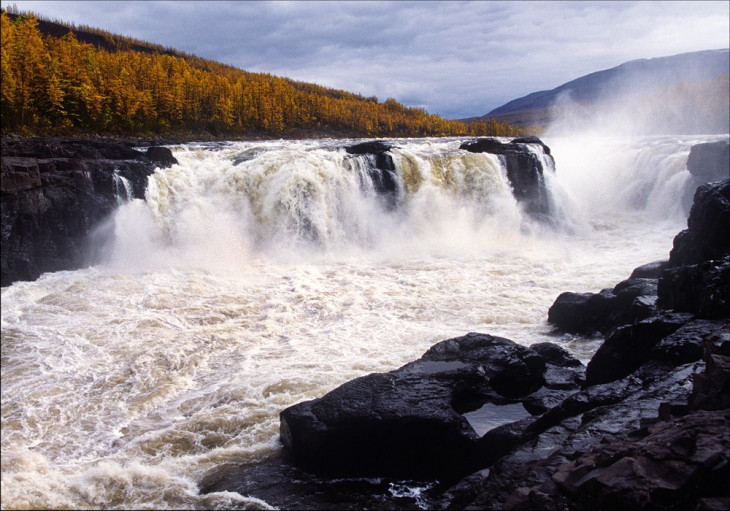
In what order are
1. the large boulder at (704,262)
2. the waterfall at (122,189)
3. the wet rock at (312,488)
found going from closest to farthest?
the wet rock at (312,488)
the large boulder at (704,262)
the waterfall at (122,189)

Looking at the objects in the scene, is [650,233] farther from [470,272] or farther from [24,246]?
[24,246]

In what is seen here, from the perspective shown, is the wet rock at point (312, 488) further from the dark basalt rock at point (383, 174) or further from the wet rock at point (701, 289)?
the dark basalt rock at point (383, 174)

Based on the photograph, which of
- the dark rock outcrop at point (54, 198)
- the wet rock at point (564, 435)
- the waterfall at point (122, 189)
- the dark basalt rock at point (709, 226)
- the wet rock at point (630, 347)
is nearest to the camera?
the wet rock at point (564, 435)

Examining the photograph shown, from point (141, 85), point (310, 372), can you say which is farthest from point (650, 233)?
point (141, 85)

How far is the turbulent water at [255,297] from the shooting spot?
799 centimetres

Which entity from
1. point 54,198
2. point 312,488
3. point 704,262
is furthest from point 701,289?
point 54,198

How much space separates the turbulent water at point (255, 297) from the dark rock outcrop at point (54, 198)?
2.43ft

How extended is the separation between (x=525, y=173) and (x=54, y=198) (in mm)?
24037

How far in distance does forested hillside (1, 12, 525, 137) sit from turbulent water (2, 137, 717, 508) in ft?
54.5

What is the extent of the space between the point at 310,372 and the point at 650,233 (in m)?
26.4

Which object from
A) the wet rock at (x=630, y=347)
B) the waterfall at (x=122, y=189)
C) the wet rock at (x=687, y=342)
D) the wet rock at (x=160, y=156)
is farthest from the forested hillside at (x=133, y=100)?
the wet rock at (x=687, y=342)

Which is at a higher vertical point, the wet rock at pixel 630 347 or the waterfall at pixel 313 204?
the waterfall at pixel 313 204

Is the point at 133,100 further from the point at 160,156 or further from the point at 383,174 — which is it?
the point at 383,174

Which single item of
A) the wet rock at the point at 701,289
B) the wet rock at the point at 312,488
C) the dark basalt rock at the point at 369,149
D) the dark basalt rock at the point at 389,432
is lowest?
the wet rock at the point at 312,488
